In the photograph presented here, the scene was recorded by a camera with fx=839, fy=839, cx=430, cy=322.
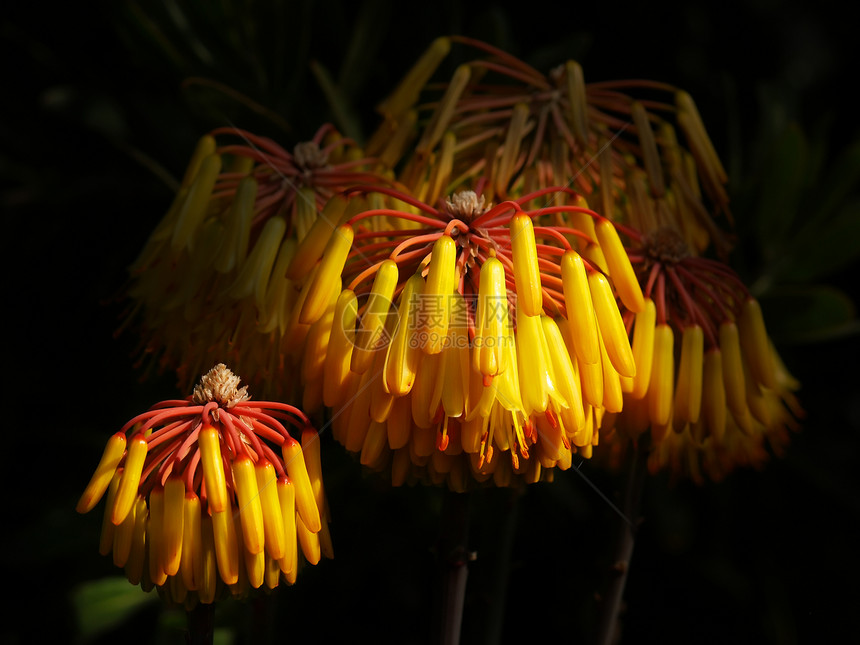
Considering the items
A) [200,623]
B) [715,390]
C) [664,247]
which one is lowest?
[200,623]

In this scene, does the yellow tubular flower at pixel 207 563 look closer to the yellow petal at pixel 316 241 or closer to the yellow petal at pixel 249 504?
the yellow petal at pixel 249 504

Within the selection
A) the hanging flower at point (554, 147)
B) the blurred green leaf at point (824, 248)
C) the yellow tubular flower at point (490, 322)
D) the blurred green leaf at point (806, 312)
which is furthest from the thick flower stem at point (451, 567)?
the blurred green leaf at point (824, 248)

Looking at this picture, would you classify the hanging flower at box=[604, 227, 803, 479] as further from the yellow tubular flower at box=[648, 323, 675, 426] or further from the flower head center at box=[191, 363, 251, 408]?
the flower head center at box=[191, 363, 251, 408]

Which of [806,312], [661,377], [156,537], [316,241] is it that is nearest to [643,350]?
[661,377]

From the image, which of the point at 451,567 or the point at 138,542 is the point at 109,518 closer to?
the point at 138,542

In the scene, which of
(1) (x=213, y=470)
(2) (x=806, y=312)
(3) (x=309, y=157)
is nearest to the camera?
(1) (x=213, y=470)

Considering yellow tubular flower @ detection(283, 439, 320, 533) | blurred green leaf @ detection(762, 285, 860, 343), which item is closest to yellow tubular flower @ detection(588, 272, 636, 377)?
yellow tubular flower @ detection(283, 439, 320, 533)
